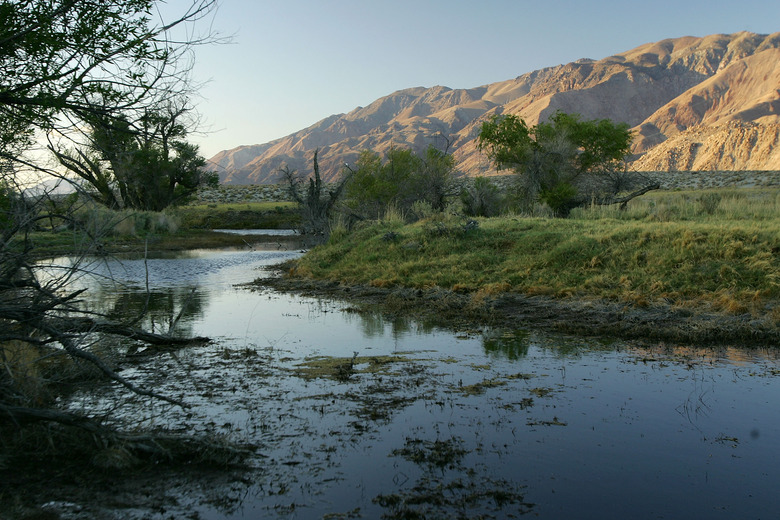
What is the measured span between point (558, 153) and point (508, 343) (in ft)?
87.0

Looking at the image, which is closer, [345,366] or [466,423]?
[466,423]

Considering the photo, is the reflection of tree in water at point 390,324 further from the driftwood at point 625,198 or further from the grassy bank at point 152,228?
the driftwood at point 625,198

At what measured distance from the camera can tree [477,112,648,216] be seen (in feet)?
105

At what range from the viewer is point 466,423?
5746 millimetres

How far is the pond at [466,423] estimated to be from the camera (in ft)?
14.2

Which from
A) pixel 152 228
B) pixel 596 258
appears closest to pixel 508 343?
pixel 596 258

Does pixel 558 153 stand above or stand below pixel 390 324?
above

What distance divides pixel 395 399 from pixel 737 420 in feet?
11.3

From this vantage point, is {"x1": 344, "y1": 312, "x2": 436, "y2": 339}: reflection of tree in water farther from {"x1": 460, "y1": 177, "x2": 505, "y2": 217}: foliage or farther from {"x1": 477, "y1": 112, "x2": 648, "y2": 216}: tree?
{"x1": 477, "y1": 112, "x2": 648, "y2": 216}: tree

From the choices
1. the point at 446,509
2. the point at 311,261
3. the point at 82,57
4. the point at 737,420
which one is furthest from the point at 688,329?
the point at 311,261

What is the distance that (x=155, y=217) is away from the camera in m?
37.1

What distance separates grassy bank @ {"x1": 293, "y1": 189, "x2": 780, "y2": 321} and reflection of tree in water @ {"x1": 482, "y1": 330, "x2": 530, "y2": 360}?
258 cm

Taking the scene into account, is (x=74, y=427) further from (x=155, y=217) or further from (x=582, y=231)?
(x=155, y=217)

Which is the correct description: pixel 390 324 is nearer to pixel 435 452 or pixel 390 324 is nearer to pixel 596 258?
pixel 596 258
